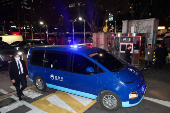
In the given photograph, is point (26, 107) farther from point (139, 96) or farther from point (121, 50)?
point (121, 50)

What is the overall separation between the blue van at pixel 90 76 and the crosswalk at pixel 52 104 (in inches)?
15.1

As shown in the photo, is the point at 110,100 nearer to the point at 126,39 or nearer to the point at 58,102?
the point at 58,102

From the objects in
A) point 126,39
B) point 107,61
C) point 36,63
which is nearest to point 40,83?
point 36,63

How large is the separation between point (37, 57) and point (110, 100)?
3416 millimetres

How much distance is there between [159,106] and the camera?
13.8ft

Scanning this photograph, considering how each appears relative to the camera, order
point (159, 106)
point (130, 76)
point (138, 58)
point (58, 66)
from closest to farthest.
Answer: point (130, 76), point (159, 106), point (58, 66), point (138, 58)

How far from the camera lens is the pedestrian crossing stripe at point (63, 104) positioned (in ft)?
13.5

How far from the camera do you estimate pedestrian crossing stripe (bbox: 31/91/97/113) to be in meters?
4.12

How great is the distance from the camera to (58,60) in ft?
15.8

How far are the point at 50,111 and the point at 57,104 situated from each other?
445 millimetres

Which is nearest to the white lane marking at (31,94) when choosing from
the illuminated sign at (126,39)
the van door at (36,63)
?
the van door at (36,63)

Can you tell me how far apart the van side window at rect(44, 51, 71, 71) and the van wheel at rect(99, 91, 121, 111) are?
1510 millimetres

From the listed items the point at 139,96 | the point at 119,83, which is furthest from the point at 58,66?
the point at 139,96

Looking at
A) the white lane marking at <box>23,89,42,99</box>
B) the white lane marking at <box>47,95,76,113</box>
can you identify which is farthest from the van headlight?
the white lane marking at <box>23,89,42,99</box>
